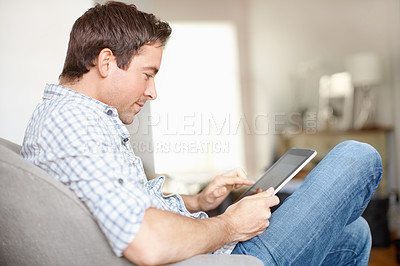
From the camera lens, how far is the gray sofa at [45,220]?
32.1 inches

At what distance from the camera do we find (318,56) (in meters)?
4.47

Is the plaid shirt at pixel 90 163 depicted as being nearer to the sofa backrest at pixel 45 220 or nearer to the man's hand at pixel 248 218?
the sofa backrest at pixel 45 220

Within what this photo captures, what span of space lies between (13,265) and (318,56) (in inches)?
159

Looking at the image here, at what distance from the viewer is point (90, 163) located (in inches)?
32.9

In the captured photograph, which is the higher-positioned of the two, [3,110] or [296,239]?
[3,110]

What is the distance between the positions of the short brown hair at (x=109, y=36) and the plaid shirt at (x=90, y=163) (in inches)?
7.3

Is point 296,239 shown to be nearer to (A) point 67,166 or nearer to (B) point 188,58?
(A) point 67,166

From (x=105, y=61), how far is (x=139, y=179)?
1.02 feet

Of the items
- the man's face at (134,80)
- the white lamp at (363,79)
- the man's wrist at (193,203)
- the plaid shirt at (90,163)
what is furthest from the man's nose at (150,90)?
the white lamp at (363,79)

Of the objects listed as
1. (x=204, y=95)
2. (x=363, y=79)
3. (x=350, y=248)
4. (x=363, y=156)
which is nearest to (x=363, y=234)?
(x=350, y=248)

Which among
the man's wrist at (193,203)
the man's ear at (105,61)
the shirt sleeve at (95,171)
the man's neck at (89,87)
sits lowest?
the man's wrist at (193,203)

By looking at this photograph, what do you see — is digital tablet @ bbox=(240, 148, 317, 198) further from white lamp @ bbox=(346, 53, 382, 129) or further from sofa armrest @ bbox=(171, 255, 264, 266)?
white lamp @ bbox=(346, 53, 382, 129)

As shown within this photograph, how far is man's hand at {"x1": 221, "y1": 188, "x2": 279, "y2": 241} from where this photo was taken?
1.02 metres

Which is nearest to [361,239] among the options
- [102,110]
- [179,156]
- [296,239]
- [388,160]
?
[296,239]
